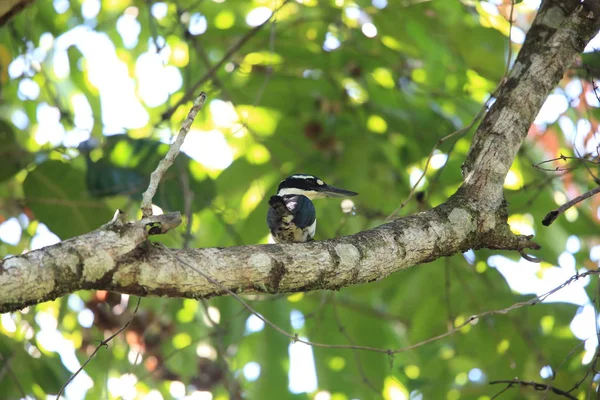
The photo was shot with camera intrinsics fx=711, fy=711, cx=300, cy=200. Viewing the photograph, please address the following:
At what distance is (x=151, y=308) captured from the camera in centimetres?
620

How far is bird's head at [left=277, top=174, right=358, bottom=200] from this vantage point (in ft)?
16.7

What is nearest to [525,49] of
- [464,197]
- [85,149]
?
[464,197]

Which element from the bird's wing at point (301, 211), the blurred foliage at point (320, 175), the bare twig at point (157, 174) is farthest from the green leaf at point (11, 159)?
the bare twig at point (157, 174)

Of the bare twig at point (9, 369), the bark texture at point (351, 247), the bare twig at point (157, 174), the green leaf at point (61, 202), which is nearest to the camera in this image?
the bark texture at point (351, 247)

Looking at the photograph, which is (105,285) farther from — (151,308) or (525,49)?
(151,308)

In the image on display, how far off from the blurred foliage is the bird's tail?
352 millimetres

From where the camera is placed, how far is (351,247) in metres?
2.92

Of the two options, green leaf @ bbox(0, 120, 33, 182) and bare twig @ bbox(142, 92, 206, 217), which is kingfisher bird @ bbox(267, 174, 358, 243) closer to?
bare twig @ bbox(142, 92, 206, 217)

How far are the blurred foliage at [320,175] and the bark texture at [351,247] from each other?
0.85 m

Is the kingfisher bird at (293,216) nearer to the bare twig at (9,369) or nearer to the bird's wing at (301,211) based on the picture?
the bird's wing at (301,211)

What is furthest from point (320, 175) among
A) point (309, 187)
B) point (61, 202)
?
point (61, 202)

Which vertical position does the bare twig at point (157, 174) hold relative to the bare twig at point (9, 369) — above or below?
below

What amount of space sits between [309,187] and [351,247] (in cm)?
222

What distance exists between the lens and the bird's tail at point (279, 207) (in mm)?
4125
